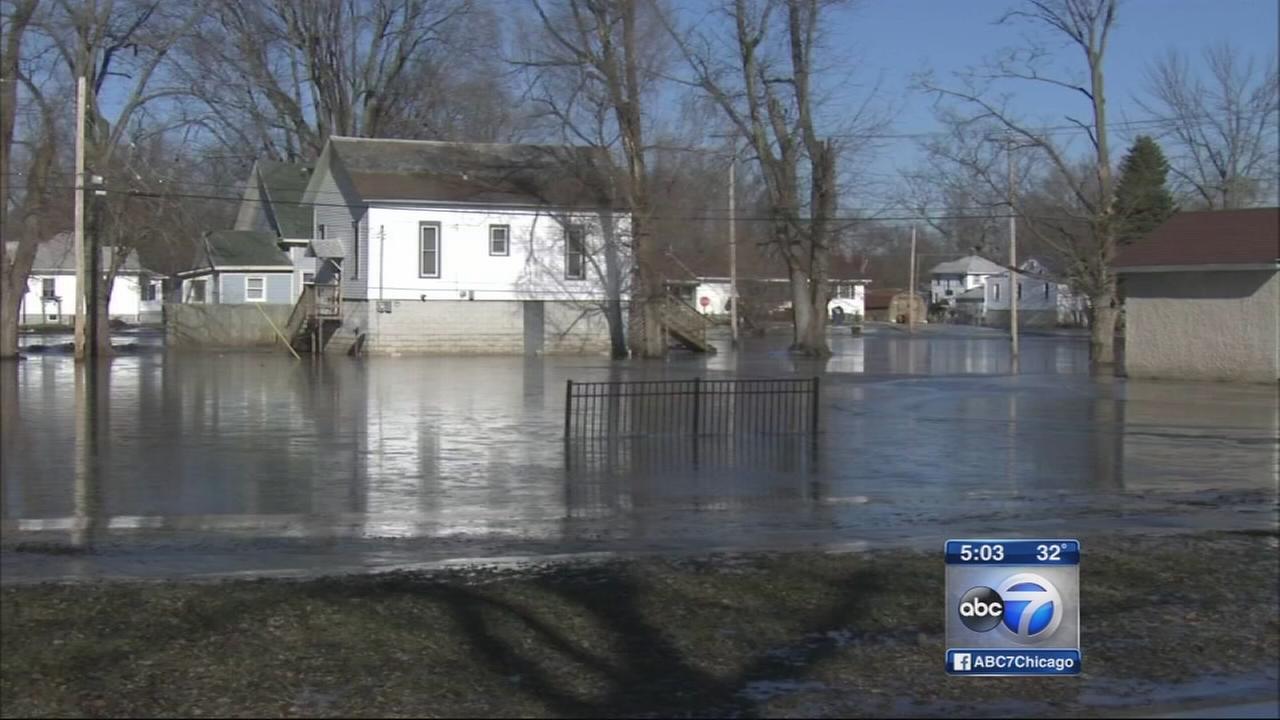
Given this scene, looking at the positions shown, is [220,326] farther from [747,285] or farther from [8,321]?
[747,285]

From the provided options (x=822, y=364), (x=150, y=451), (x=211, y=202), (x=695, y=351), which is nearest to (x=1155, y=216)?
(x=822, y=364)

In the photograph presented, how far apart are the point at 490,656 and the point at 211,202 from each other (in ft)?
245

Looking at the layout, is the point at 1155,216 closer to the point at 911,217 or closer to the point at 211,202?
the point at 911,217

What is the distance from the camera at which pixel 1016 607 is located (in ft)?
16.4

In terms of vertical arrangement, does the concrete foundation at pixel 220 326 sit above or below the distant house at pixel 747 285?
below

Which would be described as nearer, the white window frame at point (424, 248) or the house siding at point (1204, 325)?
the house siding at point (1204, 325)

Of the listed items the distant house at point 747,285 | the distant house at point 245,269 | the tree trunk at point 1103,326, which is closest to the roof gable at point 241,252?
the distant house at point 245,269

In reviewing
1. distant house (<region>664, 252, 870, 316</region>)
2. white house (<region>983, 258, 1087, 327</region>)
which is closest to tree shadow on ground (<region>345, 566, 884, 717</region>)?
distant house (<region>664, 252, 870, 316</region>)

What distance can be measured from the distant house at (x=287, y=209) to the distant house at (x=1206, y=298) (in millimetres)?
31714

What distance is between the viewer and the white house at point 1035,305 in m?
92.4

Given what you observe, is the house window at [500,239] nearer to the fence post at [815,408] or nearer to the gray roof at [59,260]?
the fence post at [815,408]

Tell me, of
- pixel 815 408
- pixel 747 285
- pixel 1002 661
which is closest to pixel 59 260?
pixel 747 285

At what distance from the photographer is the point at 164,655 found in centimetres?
715

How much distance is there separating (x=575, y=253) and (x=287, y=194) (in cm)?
1662
